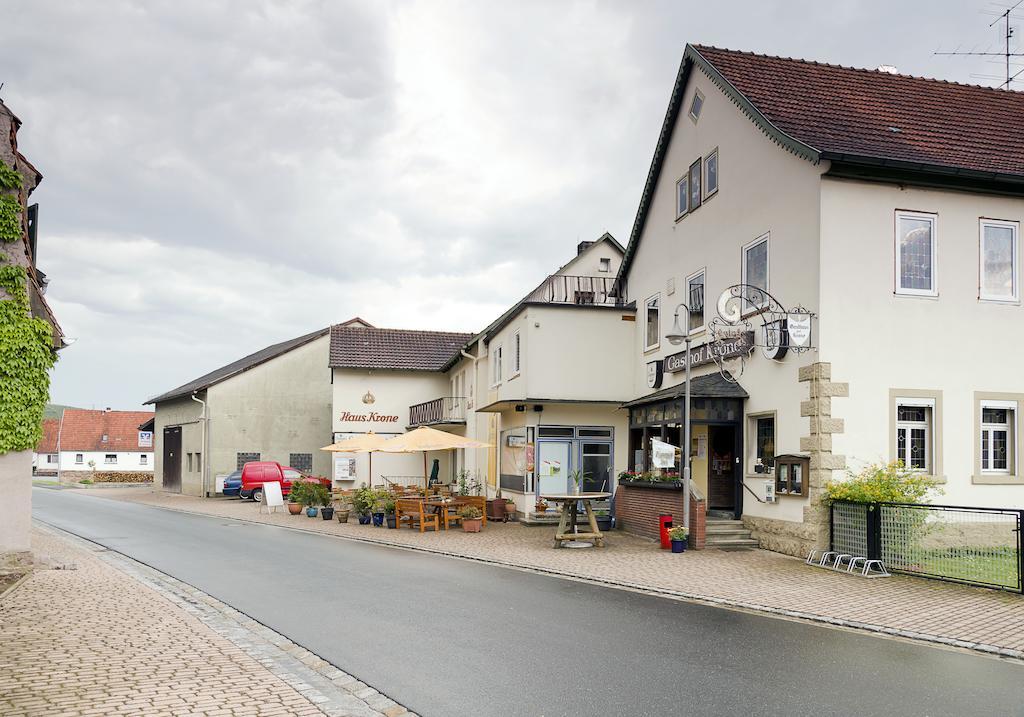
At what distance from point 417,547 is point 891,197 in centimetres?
1135

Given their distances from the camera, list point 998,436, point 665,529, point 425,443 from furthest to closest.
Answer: point 425,443 < point 665,529 < point 998,436

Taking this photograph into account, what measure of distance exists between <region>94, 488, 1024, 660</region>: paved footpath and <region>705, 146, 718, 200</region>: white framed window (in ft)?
26.5

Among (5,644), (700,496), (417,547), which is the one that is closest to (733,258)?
(700,496)

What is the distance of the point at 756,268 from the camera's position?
61.8 ft

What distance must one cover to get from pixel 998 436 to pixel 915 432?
1724 millimetres

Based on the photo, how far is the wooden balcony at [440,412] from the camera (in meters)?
36.6

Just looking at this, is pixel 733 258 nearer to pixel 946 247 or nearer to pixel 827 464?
pixel 946 247

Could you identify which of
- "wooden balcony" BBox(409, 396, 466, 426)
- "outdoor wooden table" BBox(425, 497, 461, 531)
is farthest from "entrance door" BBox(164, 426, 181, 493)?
"outdoor wooden table" BBox(425, 497, 461, 531)

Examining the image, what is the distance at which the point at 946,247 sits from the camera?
663 inches

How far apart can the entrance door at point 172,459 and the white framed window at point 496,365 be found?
25.7 meters

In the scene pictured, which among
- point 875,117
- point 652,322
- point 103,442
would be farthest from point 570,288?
point 103,442

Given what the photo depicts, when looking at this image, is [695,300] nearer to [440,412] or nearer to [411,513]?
[411,513]

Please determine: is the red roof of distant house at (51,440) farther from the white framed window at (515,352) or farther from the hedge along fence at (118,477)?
the white framed window at (515,352)

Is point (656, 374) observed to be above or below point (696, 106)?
below
